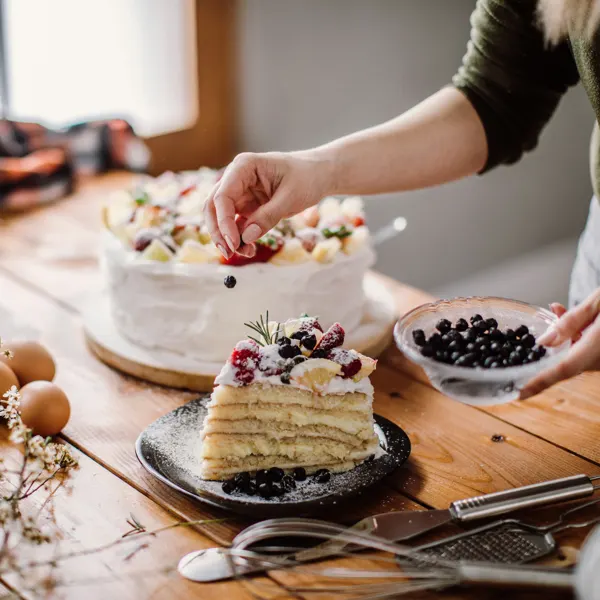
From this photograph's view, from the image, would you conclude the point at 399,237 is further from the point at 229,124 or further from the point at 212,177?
the point at 212,177

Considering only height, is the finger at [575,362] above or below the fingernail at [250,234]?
below

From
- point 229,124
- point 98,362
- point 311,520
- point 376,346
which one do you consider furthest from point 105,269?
point 229,124

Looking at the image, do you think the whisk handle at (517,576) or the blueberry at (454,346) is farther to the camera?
the blueberry at (454,346)

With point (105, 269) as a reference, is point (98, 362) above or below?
below

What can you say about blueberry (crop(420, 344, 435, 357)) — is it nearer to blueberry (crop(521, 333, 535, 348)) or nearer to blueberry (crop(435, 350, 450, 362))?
blueberry (crop(435, 350, 450, 362))

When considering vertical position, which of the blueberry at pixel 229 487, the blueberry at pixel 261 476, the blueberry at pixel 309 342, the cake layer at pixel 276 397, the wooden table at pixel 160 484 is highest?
the blueberry at pixel 309 342

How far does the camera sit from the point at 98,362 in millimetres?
2035

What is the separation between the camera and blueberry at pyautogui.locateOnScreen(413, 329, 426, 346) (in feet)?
4.76

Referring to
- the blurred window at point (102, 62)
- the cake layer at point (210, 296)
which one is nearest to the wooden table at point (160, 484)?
the cake layer at point (210, 296)

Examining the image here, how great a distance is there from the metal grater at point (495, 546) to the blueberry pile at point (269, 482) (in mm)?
266

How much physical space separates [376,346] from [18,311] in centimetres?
92

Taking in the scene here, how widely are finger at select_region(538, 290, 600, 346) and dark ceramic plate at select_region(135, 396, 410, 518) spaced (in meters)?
0.34

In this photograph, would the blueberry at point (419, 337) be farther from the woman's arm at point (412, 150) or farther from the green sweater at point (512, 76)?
the green sweater at point (512, 76)

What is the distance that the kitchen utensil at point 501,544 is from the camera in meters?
1.30
